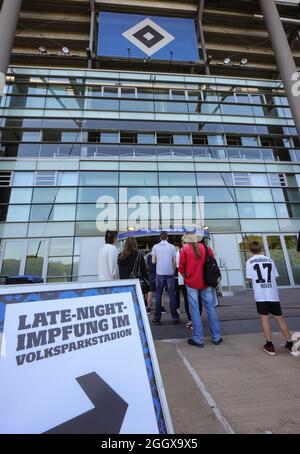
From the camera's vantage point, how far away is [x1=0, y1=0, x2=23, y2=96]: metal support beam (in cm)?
1277

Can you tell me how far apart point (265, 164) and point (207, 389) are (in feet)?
51.4

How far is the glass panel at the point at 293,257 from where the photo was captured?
504 inches

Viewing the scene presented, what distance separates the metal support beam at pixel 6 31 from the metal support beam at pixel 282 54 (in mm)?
17092

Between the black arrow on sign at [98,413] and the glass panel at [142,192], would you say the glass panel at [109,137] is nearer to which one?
the glass panel at [142,192]

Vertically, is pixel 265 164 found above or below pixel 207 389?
above

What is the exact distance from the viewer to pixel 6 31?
1330cm

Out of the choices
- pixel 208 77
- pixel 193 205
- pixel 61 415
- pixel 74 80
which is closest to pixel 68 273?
pixel 193 205

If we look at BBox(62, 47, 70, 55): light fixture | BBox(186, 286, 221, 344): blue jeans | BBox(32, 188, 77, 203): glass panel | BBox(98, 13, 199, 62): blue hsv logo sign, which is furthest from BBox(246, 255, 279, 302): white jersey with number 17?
BBox(62, 47, 70, 55): light fixture

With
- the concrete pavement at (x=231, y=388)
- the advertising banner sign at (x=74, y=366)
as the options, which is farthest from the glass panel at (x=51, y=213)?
the advertising banner sign at (x=74, y=366)

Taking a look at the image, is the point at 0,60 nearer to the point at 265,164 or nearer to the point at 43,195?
the point at 43,195

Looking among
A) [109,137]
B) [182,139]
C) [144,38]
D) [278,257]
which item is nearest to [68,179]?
[109,137]

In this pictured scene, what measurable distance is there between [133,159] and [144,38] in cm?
1049

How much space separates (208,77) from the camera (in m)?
17.2

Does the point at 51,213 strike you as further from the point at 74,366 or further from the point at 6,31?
the point at 74,366
